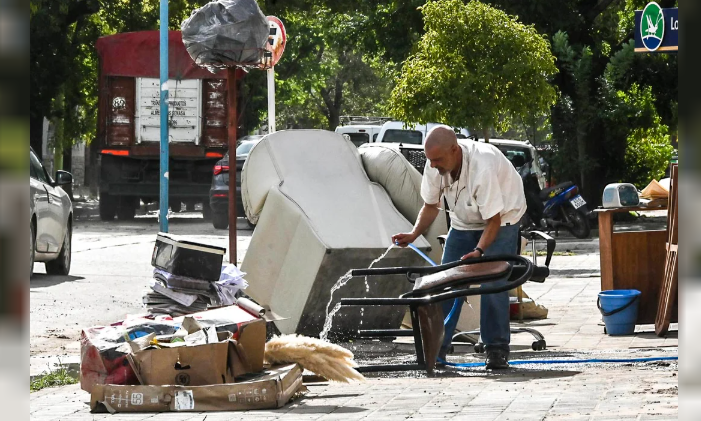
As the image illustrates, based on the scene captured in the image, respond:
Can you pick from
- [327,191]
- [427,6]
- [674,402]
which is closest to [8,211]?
[674,402]

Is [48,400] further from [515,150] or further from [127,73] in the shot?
[127,73]

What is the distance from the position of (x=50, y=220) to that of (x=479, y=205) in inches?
338

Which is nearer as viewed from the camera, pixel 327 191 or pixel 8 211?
pixel 8 211

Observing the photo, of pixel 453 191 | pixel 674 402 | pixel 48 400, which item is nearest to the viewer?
pixel 674 402

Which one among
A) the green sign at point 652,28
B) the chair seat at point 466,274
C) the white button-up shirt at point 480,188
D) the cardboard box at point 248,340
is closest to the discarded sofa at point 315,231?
the white button-up shirt at point 480,188

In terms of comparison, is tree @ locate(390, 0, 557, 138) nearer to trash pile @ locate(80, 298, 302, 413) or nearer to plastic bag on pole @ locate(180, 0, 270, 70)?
plastic bag on pole @ locate(180, 0, 270, 70)

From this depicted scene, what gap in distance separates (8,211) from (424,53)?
16787mm

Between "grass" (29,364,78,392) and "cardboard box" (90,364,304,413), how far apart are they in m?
1.25

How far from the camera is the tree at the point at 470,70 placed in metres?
16.6

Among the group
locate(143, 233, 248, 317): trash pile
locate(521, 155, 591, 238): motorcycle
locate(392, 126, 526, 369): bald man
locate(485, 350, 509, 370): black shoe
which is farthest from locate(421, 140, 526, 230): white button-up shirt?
locate(521, 155, 591, 238): motorcycle

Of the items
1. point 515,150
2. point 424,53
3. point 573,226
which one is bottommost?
point 573,226

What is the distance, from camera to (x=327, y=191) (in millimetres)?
8906

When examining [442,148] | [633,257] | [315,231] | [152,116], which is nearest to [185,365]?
[442,148]

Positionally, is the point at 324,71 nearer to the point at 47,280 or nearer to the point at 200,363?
the point at 47,280
